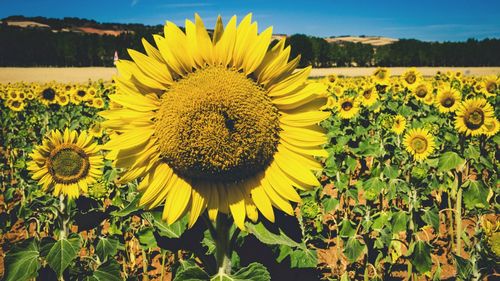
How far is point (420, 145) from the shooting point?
543cm

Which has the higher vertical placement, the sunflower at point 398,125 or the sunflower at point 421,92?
the sunflower at point 421,92

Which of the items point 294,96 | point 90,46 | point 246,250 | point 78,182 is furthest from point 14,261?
point 90,46

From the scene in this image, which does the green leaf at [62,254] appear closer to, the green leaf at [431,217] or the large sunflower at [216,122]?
the large sunflower at [216,122]

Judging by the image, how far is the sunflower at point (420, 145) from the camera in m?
5.41

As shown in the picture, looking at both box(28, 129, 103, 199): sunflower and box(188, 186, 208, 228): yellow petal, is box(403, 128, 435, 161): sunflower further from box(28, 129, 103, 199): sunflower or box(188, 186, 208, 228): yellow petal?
box(188, 186, 208, 228): yellow petal

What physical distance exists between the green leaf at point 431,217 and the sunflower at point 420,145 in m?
2.27

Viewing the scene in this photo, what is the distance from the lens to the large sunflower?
1386 millimetres

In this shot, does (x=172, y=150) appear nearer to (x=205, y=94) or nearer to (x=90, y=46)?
(x=205, y=94)

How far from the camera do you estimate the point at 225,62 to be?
4.81 feet

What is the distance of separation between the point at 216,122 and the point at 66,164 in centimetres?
252

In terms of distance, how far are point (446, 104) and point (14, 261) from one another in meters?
7.52

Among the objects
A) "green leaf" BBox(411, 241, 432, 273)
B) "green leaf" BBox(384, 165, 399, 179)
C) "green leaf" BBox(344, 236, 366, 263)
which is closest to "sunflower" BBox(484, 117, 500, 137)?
"green leaf" BBox(384, 165, 399, 179)

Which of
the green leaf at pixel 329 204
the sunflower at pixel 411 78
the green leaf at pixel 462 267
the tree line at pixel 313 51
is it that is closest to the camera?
the green leaf at pixel 462 267

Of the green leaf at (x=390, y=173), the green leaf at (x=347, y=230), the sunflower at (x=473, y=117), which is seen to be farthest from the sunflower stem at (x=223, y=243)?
the sunflower at (x=473, y=117)
